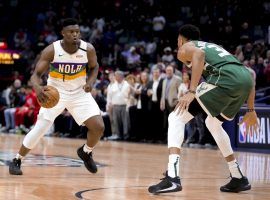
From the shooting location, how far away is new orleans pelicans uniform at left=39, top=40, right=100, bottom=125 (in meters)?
8.68

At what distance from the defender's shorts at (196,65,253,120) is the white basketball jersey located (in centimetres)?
214

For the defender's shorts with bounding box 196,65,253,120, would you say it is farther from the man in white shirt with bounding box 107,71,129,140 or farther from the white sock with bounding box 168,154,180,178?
the man in white shirt with bounding box 107,71,129,140

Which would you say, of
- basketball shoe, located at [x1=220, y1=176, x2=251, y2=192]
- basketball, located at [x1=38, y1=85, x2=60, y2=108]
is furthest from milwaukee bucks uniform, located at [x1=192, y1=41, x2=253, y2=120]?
basketball, located at [x1=38, y1=85, x2=60, y2=108]

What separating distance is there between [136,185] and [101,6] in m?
20.3

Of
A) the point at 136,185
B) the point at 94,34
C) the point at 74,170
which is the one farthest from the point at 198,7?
the point at 136,185

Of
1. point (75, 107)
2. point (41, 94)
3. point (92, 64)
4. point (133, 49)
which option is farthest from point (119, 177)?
point (133, 49)

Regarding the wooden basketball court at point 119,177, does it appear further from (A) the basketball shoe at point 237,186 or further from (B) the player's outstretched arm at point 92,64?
(B) the player's outstretched arm at point 92,64

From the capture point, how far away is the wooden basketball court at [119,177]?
6703mm

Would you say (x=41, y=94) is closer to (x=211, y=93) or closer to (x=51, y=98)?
(x=51, y=98)

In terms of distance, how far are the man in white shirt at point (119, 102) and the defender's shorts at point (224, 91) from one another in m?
10.9

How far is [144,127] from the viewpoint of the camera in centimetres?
1797

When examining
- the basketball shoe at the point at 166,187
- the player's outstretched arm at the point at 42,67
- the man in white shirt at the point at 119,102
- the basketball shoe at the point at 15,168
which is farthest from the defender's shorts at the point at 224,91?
the man in white shirt at the point at 119,102

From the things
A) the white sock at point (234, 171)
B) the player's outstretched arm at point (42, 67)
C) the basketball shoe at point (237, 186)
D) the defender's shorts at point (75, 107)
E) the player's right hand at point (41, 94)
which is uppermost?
the player's outstretched arm at point (42, 67)

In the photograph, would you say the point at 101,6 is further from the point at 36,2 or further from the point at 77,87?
the point at 77,87
